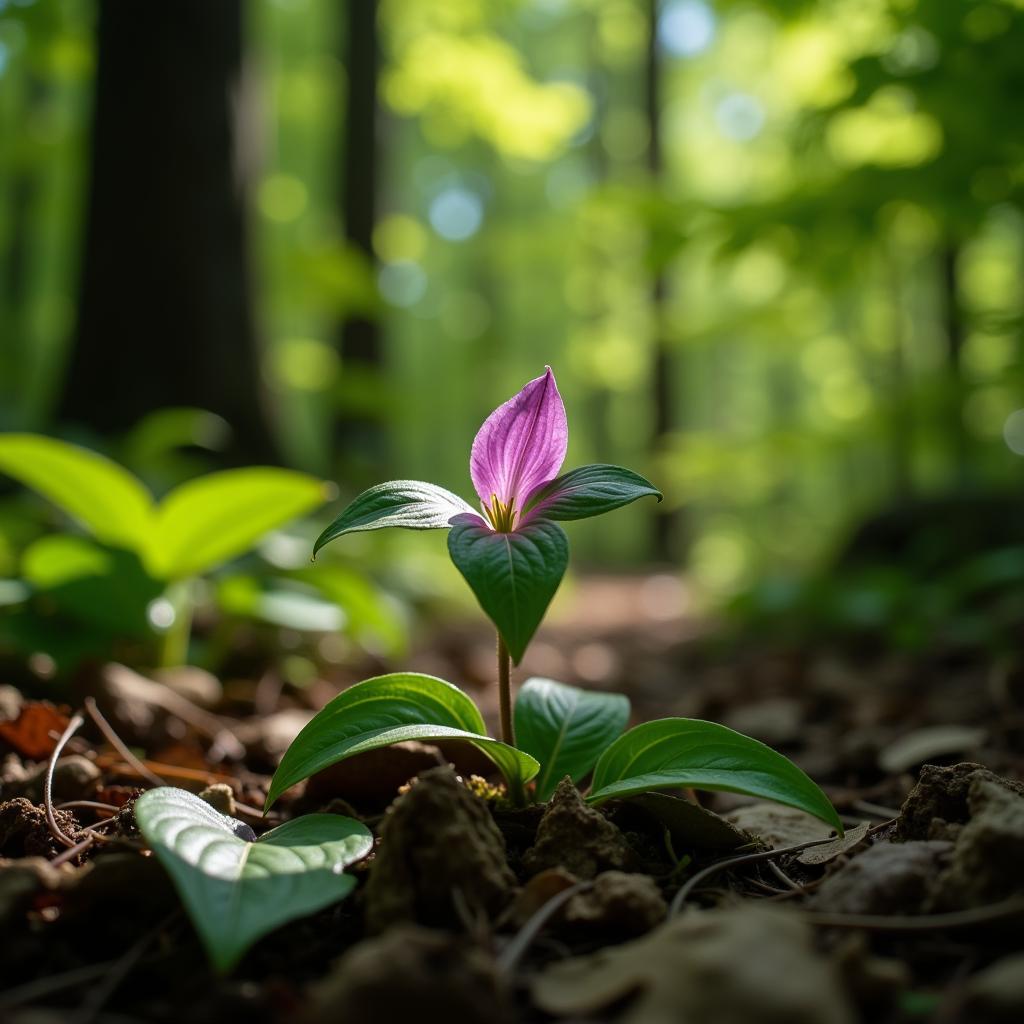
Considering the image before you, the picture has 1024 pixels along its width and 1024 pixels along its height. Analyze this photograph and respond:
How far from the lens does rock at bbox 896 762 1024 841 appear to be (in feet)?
3.30

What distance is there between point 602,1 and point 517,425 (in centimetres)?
1574

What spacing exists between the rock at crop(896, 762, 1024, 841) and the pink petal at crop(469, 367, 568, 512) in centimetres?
60

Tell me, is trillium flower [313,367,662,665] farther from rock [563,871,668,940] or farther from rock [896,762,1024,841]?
rock [896,762,1024,841]

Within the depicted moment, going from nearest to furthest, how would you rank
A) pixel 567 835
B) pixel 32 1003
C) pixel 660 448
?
pixel 32 1003 < pixel 567 835 < pixel 660 448

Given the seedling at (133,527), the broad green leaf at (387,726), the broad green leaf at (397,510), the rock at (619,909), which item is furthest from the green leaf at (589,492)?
the seedling at (133,527)

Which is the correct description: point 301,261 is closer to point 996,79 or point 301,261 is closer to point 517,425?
point 996,79

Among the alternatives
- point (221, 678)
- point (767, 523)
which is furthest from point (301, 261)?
point (767, 523)

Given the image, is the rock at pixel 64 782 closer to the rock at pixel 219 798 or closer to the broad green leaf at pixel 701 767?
the rock at pixel 219 798

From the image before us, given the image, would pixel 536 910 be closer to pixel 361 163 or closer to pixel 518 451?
pixel 518 451

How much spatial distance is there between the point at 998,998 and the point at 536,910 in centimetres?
42

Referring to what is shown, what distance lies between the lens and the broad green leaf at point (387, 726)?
37.8 inches

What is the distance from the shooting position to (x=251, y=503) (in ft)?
6.41

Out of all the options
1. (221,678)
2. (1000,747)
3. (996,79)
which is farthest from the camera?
(221,678)

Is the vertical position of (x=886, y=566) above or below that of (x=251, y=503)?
below
